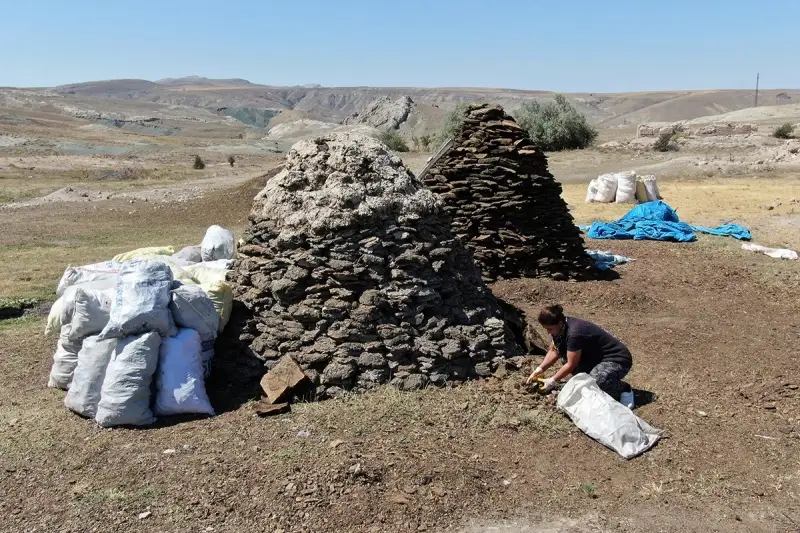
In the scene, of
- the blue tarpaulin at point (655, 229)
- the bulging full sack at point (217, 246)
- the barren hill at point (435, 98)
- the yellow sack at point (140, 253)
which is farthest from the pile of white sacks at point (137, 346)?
the barren hill at point (435, 98)

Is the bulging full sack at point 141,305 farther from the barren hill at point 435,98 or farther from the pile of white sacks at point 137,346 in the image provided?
the barren hill at point 435,98

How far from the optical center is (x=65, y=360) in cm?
652

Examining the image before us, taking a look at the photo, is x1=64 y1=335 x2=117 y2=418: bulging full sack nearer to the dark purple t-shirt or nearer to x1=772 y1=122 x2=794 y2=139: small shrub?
the dark purple t-shirt

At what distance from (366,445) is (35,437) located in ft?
9.26

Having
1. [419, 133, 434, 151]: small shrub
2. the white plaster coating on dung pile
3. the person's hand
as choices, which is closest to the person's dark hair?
the person's hand

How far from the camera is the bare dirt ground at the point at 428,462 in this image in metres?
4.61

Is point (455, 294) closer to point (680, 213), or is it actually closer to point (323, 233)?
point (323, 233)

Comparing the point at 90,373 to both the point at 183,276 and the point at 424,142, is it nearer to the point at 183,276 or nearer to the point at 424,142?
the point at 183,276

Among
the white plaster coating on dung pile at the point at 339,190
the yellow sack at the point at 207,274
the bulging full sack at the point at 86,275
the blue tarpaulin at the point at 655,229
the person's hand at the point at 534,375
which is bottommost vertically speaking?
the blue tarpaulin at the point at 655,229

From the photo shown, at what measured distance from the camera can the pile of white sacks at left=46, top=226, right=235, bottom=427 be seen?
19.0ft

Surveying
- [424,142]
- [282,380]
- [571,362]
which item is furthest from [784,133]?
[282,380]

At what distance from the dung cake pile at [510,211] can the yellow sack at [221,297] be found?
15.9 ft

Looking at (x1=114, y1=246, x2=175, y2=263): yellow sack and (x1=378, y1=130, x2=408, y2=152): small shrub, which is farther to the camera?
(x1=378, y1=130, x2=408, y2=152): small shrub

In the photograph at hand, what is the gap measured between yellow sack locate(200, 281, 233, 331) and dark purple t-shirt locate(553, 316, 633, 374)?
318 centimetres
